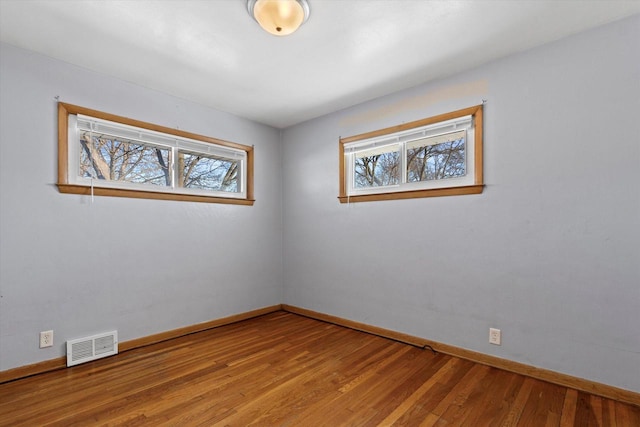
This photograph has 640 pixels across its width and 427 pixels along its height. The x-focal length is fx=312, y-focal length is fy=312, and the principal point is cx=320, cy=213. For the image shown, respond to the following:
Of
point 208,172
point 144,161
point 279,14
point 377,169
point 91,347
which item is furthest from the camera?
point 208,172

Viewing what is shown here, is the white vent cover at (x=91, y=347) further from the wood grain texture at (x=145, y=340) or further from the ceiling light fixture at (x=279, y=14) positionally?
the ceiling light fixture at (x=279, y=14)

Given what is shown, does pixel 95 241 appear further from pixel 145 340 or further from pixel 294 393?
pixel 294 393

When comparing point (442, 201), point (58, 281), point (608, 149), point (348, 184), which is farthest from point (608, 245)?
point (58, 281)

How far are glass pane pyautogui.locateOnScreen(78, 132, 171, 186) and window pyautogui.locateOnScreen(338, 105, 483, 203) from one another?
1.94 m

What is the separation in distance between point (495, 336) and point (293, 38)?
108 inches

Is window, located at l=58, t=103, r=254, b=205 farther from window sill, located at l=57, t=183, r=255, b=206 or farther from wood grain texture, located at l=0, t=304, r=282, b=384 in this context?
wood grain texture, located at l=0, t=304, r=282, b=384

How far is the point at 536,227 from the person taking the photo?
7.66 feet

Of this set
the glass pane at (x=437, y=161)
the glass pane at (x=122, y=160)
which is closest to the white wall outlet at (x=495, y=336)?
the glass pane at (x=437, y=161)

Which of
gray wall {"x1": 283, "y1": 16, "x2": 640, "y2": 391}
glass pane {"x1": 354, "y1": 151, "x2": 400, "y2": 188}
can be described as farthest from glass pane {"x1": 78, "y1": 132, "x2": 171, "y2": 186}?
gray wall {"x1": 283, "y1": 16, "x2": 640, "y2": 391}

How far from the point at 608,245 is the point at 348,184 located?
7.48 feet

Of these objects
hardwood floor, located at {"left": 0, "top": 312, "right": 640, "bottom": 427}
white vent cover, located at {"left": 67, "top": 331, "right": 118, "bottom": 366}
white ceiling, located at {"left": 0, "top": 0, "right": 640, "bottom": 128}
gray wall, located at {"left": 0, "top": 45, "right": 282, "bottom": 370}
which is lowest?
hardwood floor, located at {"left": 0, "top": 312, "right": 640, "bottom": 427}

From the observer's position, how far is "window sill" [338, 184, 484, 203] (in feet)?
8.68

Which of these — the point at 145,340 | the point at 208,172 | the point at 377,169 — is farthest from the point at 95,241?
the point at 377,169

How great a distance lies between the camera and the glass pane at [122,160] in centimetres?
275
